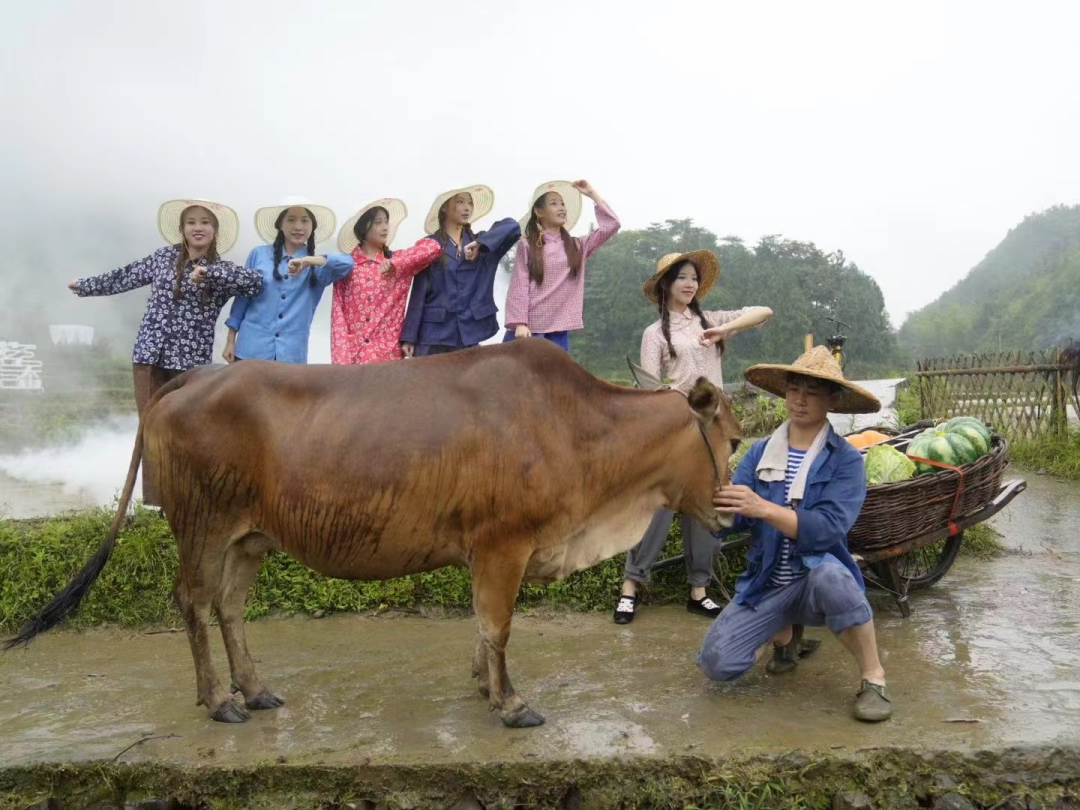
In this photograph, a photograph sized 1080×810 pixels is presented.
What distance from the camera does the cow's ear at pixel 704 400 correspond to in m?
4.13

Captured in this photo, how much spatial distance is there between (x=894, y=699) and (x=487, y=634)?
1.90m

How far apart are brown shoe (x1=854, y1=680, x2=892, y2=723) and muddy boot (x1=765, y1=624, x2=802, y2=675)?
572 millimetres

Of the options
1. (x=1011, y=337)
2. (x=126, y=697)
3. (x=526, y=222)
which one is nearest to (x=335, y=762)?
(x=126, y=697)

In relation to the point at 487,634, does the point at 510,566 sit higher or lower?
higher

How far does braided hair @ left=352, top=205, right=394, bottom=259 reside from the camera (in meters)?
5.95

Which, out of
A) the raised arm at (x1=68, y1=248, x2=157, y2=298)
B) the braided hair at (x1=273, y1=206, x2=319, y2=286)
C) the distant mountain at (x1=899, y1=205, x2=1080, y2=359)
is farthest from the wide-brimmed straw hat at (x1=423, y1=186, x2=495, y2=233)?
the distant mountain at (x1=899, y1=205, x2=1080, y2=359)

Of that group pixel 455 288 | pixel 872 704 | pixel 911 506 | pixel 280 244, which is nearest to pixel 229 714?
pixel 872 704

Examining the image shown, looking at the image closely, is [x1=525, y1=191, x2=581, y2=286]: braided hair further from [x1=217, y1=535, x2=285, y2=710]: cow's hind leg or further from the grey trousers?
[x1=217, y1=535, x2=285, y2=710]: cow's hind leg

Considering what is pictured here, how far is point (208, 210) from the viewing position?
5664 mm

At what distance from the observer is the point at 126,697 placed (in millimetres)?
4363

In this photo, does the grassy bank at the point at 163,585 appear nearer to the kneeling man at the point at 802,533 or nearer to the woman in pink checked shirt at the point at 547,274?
the kneeling man at the point at 802,533

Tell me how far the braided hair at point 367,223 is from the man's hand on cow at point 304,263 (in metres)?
0.48

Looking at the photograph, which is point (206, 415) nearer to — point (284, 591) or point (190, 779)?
point (190, 779)

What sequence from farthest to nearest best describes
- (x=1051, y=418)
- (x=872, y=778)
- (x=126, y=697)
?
(x=1051, y=418), (x=126, y=697), (x=872, y=778)
